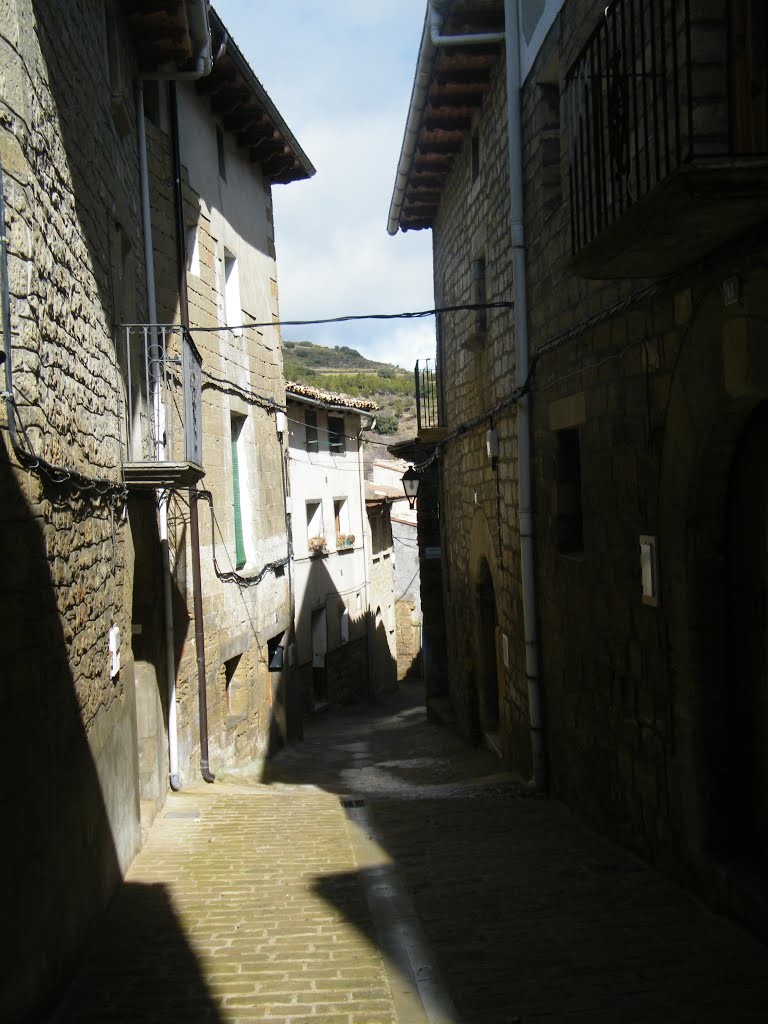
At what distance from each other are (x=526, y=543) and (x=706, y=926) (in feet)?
13.5

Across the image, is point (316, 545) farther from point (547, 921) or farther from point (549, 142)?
point (547, 921)

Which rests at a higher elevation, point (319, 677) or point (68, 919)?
point (68, 919)

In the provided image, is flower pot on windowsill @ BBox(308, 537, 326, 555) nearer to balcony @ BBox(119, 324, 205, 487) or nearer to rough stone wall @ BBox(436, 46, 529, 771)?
rough stone wall @ BBox(436, 46, 529, 771)

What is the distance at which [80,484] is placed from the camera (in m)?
5.62

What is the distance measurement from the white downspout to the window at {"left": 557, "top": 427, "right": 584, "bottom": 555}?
806 millimetres

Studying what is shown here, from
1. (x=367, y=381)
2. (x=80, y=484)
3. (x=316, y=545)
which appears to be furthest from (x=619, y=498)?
(x=367, y=381)

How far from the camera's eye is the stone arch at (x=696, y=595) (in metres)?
5.10

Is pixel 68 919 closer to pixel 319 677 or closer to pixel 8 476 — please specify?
pixel 8 476

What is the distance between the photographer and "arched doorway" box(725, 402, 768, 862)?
500 centimetres

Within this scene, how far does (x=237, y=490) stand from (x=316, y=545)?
7.51 metres

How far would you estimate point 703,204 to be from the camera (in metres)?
3.80

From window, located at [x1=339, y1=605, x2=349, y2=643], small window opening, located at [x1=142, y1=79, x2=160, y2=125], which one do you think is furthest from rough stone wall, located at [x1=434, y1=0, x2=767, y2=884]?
window, located at [x1=339, y1=605, x2=349, y2=643]

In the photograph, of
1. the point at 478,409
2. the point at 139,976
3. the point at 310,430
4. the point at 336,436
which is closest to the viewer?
the point at 139,976

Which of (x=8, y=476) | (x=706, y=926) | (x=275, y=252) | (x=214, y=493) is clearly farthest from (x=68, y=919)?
(x=275, y=252)
